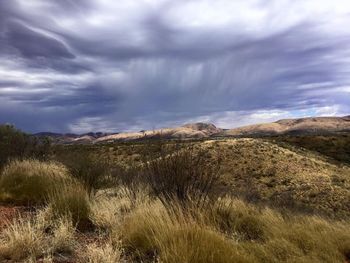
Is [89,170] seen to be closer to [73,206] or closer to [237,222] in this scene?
[73,206]

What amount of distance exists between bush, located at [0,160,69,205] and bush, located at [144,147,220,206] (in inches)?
154

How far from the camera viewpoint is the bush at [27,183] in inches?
533

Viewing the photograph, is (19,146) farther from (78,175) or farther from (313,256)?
(313,256)

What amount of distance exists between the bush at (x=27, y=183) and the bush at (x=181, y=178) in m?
3.91

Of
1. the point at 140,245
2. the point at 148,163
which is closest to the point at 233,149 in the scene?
the point at 148,163

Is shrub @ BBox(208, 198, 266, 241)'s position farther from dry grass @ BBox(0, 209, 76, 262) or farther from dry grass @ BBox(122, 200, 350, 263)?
dry grass @ BBox(0, 209, 76, 262)

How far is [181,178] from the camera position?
10227mm

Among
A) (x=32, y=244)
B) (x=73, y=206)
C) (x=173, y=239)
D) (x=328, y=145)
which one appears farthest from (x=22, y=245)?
(x=328, y=145)

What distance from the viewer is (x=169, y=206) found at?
893 cm

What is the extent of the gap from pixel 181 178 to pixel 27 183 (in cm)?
656

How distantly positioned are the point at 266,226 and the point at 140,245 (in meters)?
3.60

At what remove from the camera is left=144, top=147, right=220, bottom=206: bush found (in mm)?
10078

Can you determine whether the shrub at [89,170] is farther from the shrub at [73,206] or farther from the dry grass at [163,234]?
the shrub at [73,206]

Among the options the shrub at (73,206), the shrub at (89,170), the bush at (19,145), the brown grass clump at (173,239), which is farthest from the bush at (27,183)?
the brown grass clump at (173,239)
